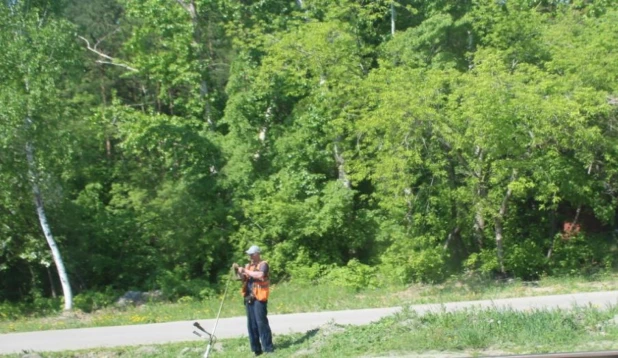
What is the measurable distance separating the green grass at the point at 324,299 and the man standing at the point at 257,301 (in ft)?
14.3

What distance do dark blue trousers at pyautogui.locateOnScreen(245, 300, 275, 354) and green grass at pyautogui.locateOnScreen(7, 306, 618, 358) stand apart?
0.24 meters

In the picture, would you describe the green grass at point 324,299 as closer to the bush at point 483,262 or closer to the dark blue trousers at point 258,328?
the bush at point 483,262

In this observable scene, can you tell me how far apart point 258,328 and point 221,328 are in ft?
8.86

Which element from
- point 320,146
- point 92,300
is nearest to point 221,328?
point 92,300

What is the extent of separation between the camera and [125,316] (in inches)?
640

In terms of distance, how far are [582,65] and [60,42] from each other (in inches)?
545

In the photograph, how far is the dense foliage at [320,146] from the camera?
17766 millimetres

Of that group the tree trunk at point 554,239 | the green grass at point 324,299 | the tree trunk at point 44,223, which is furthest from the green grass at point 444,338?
the tree trunk at point 554,239

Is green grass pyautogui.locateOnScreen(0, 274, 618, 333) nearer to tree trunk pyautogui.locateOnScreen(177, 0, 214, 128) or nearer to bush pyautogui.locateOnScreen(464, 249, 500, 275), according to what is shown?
bush pyautogui.locateOnScreen(464, 249, 500, 275)

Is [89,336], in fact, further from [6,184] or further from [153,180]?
[153,180]

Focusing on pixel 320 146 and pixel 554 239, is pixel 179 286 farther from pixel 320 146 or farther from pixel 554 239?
pixel 554 239

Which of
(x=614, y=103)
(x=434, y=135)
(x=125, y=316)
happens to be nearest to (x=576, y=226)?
(x=614, y=103)

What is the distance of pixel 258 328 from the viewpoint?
10.6 m

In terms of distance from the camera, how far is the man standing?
34.7 ft
